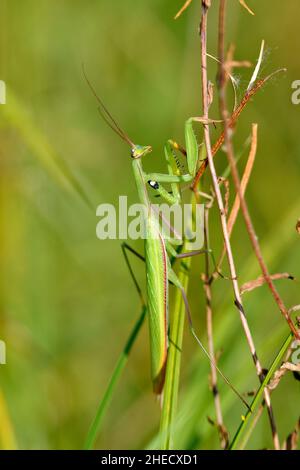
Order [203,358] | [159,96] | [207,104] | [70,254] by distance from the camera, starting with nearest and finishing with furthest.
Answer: [207,104]
[203,358]
[70,254]
[159,96]

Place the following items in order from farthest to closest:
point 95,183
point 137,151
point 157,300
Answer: point 95,183
point 137,151
point 157,300

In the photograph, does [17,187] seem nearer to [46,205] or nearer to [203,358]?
[46,205]

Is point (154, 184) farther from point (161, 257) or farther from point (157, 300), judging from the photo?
A: point (157, 300)

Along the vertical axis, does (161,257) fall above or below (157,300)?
above

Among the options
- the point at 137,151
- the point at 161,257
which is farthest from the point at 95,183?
the point at 161,257

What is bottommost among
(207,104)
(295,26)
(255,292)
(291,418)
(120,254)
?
(291,418)

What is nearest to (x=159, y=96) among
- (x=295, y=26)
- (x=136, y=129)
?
(x=136, y=129)

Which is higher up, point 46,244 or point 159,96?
point 159,96

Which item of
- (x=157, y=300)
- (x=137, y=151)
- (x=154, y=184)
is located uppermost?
(x=137, y=151)
